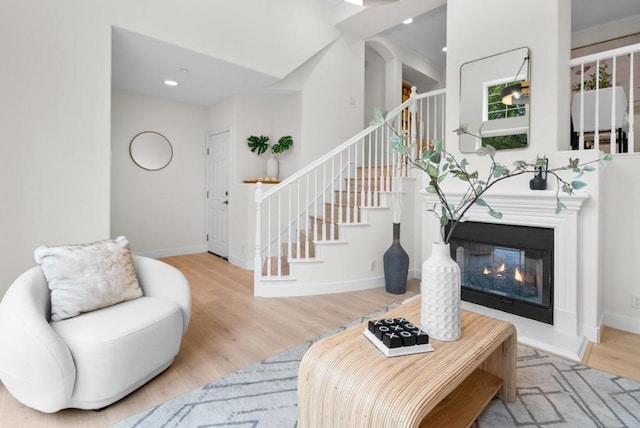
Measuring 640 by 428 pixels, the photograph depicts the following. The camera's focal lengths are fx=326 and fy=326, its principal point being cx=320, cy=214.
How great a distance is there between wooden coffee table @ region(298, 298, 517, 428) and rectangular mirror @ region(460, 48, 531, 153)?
6.45ft

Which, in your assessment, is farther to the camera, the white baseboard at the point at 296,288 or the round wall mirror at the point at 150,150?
the round wall mirror at the point at 150,150

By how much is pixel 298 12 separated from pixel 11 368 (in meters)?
4.58

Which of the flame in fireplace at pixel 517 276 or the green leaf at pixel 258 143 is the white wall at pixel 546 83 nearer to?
the flame in fireplace at pixel 517 276

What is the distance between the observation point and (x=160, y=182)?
5344 millimetres

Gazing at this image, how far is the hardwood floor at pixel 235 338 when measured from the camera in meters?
1.70

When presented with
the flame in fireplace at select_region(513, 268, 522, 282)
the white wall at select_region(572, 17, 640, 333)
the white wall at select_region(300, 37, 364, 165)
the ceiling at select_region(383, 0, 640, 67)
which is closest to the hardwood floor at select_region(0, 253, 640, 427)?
the white wall at select_region(572, 17, 640, 333)

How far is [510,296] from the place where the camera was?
2.95 metres

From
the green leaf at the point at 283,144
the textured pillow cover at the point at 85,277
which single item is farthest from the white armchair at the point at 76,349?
the green leaf at the point at 283,144

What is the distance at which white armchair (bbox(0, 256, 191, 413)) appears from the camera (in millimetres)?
1531

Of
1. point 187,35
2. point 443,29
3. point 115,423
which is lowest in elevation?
point 115,423

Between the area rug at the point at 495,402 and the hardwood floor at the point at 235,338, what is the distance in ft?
0.41

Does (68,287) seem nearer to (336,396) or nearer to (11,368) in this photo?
(11,368)

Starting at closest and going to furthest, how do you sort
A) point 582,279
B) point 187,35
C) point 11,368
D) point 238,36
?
point 11,368 < point 582,279 < point 187,35 < point 238,36

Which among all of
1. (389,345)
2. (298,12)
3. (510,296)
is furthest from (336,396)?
(298,12)
